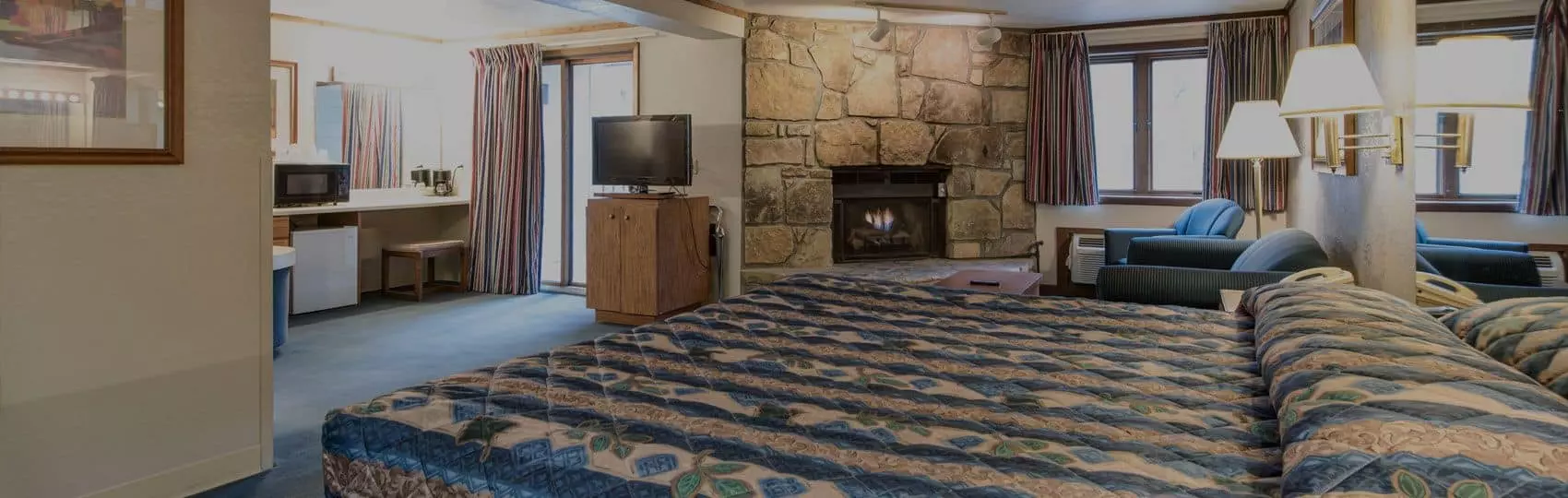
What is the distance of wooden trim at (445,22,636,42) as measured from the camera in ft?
21.0

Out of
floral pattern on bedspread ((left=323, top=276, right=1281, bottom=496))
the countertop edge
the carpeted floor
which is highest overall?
the countertop edge

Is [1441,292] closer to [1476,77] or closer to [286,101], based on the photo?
[1476,77]

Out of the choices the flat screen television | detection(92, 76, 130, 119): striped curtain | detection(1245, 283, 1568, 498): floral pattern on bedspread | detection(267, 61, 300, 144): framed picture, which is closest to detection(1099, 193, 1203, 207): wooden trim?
the flat screen television

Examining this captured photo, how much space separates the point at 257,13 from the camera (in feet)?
9.30

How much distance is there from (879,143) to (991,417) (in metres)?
4.84

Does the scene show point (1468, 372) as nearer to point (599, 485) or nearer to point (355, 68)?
point (599, 485)

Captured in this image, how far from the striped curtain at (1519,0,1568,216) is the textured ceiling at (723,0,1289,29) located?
4024 millimetres

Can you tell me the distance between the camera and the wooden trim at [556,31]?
6398mm

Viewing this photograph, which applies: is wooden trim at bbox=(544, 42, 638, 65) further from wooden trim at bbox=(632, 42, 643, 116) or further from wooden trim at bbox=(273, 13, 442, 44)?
wooden trim at bbox=(273, 13, 442, 44)

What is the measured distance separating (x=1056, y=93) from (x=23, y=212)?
18.7 ft

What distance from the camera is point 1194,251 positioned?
16.3 feet

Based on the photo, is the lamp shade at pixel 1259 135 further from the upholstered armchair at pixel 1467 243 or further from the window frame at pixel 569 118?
the window frame at pixel 569 118

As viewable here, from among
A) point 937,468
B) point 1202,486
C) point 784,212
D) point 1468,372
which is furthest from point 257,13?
point 784,212

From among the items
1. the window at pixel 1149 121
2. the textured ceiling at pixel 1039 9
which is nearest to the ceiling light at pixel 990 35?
the textured ceiling at pixel 1039 9
